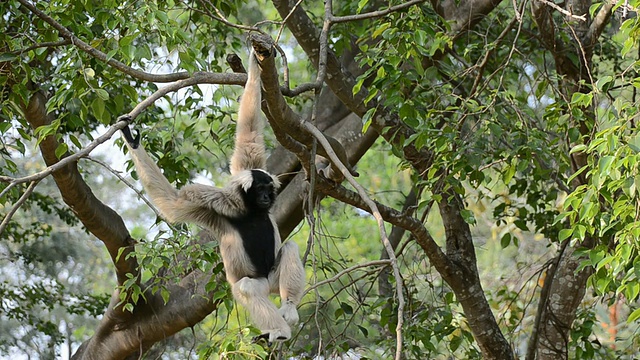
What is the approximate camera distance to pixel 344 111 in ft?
30.3

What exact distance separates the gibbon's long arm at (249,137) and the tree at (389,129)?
28cm

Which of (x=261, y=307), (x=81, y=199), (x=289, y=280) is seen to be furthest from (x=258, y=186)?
(x=81, y=199)

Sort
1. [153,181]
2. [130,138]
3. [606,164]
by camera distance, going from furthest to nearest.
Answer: [153,181], [130,138], [606,164]

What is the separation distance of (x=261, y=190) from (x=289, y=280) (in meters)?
0.68

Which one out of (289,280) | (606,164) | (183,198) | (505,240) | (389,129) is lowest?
(606,164)

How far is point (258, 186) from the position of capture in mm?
5820

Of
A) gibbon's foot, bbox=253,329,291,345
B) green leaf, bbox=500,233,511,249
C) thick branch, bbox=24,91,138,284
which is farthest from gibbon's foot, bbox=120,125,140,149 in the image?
green leaf, bbox=500,233,511,249

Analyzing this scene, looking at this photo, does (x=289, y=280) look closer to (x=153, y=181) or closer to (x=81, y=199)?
(x=153, y=181)

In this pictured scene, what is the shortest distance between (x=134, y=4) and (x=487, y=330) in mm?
4163

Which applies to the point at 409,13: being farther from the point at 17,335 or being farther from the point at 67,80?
the point at 17,335

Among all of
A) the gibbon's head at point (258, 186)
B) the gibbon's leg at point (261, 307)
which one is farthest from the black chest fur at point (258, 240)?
the gibbon's head at point (258, 186)

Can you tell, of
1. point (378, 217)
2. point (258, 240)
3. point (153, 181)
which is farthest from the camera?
point (258, 240)

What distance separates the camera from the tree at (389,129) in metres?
4.75

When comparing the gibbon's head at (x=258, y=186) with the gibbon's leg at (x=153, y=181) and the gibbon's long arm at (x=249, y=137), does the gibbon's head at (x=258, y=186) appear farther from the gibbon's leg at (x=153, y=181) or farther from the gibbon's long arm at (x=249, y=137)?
the gibbon's leg at (x=153, y=181)
